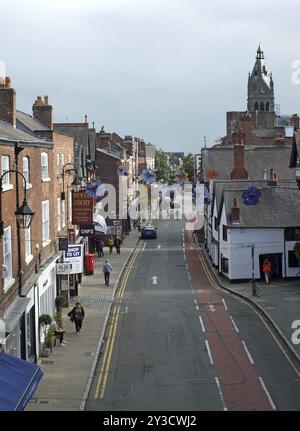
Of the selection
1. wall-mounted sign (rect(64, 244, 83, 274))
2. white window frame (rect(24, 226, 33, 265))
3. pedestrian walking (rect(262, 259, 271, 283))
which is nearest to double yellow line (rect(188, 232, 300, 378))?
pedestrian walking (rect(262, 259, 271, 283))

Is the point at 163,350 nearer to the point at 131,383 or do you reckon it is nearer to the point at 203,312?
the point at 131,383

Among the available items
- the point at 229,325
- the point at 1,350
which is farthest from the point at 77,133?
the point at 1,350

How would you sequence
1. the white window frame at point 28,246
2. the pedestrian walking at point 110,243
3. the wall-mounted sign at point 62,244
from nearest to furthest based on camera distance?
the white window frame at point 28,246 → the wall-mounted sign at point 62,244 → the pedestrian walking at point 110,243

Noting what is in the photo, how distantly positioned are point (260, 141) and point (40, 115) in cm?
4772

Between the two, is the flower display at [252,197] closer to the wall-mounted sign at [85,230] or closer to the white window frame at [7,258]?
the wall-mounted sign at [85,230]

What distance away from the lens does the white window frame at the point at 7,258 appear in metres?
23.2

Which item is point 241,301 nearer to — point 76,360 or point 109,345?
point 109,345

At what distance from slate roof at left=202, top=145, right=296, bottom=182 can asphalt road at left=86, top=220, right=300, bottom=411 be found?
23.8m

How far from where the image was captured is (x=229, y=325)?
3444 cm

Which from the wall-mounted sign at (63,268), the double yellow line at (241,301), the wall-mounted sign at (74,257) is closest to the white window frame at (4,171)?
the double yellow line at (241,301)

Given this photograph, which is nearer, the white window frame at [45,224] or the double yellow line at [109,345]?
the double yellow line at [109,345]

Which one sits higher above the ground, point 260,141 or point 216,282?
point 260,141

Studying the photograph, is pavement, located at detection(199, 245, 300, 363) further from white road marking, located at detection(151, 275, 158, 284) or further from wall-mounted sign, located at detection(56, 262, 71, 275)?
wall-mounted sign, located at detection(56, 262, 71, 275)

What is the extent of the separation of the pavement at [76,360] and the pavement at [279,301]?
26.0ft
